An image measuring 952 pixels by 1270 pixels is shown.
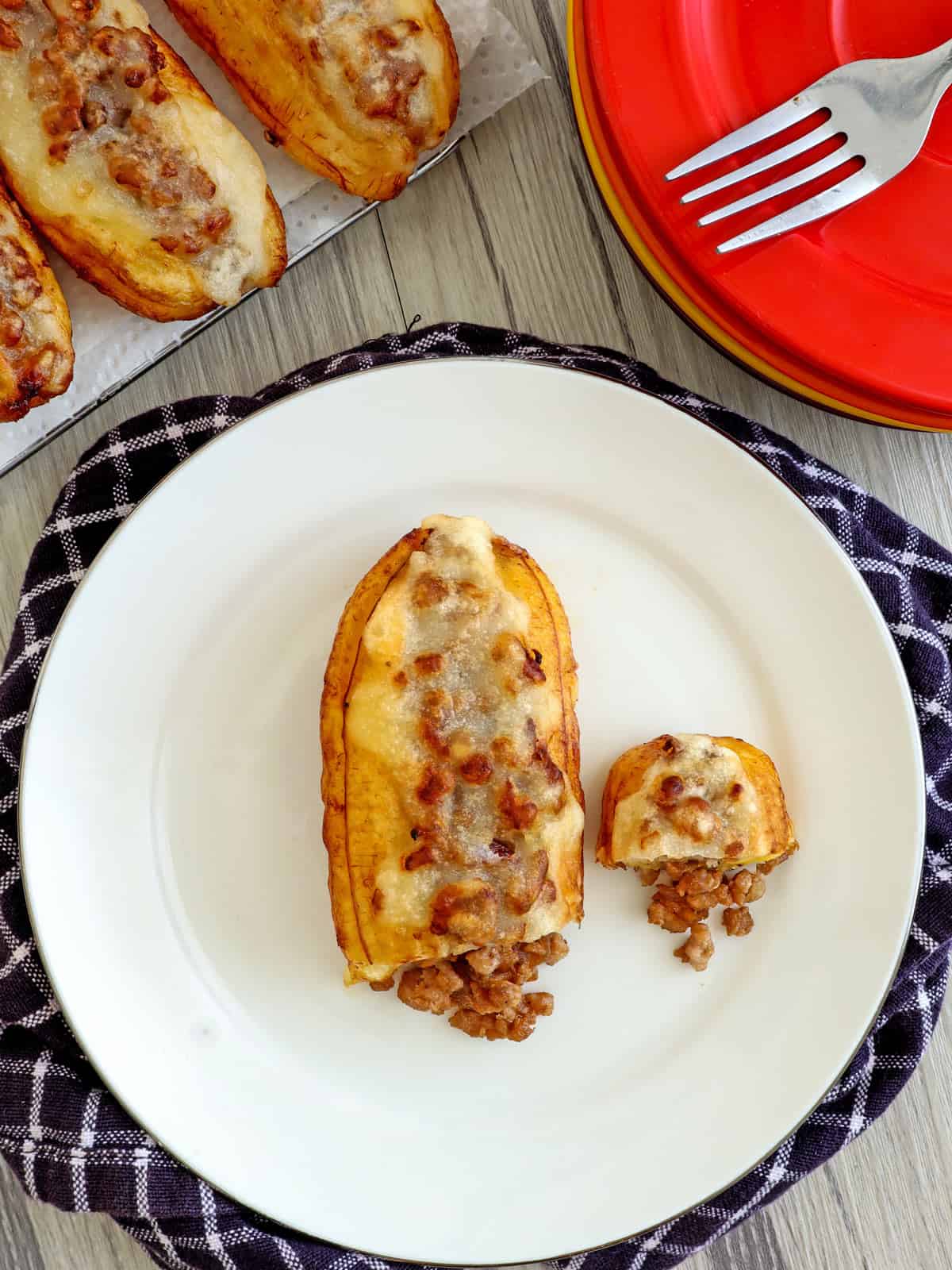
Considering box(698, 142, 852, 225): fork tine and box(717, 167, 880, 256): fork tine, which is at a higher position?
box(698, 142, 852, 225): fork tine

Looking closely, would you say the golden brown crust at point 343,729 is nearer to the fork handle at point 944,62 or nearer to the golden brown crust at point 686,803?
the golden brown crust at point 686,803

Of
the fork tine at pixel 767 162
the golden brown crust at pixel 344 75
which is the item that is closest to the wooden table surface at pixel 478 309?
the golden brown crust at pixel 344 75

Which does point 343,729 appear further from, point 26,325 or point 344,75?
point 344,75

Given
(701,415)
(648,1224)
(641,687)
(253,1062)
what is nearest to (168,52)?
(701,415)

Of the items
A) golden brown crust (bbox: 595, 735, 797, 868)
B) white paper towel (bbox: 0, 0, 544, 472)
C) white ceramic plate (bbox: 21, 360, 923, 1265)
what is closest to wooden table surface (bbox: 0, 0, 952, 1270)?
white paper towel (bbox: 0, 0, 544, 472)

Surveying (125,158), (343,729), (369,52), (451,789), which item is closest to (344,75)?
(369,52)

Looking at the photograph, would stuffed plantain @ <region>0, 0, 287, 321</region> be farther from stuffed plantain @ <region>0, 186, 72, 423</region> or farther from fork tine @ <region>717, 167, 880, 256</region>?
fork tine @ <region>717, 167, 880, 256</region>
